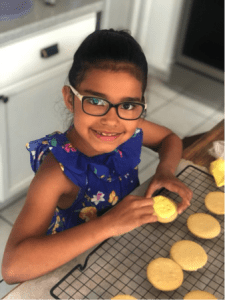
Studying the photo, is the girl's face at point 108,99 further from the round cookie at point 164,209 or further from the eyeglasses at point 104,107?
the round cookie at point 164,209

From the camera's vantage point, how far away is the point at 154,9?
2910mm

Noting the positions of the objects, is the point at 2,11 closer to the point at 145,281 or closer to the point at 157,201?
the point at 157,201

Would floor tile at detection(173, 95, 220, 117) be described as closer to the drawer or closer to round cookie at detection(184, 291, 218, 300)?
the drawer

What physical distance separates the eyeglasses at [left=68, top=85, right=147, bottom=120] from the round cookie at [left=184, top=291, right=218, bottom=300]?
0.41 meters

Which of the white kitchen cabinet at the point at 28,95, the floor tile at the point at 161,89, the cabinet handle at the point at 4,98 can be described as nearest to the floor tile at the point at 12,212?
the white kitchen cabinet at the point at 28,95

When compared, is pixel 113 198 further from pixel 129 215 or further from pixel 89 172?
pixel 129 215

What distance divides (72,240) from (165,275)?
0.20 m

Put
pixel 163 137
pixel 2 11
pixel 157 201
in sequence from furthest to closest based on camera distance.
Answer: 1. pixel 2 11
2. pixel 163 137
3. pixel 157 201

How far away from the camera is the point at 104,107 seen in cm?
90

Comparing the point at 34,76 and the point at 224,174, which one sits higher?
the point at 224,174

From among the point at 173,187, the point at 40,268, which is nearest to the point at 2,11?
the point at 173,187

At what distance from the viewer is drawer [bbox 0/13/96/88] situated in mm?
1518

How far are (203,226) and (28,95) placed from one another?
1060 mm

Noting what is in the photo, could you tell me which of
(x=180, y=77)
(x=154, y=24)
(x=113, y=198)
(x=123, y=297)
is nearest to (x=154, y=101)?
(x=180, y=77)
